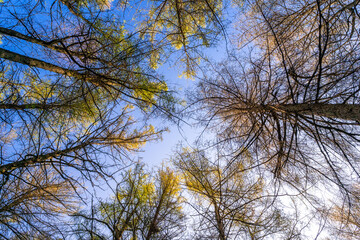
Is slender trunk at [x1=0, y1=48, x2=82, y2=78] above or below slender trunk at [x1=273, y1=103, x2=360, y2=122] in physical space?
above

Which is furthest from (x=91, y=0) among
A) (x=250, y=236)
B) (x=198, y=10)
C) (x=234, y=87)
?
(x=250, y=236)

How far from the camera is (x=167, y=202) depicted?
4648 millimetres

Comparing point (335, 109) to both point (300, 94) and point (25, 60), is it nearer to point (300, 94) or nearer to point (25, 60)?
point (300, 94)

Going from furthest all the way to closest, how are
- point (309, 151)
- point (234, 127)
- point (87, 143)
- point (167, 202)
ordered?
point (167, 202) → point (234, 127) → point (309, 151) → point (87, 143)

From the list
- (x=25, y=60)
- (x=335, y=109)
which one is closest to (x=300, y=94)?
(x=335, y=109)

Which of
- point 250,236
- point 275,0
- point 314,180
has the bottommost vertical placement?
point 250,236

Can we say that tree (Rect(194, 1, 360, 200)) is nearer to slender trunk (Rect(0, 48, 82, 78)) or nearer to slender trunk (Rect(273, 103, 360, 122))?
slender trunk (Rect(273, 103, 360, 122))

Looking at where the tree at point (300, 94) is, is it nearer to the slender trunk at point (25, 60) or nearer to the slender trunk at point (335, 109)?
the slender trunk at point (335, 109)

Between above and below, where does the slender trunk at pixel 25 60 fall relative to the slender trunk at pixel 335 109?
above

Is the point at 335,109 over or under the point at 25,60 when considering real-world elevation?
under

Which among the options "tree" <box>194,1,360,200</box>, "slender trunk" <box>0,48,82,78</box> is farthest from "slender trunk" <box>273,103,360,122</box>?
"slender trunk" <box>0,48,82,78</box>

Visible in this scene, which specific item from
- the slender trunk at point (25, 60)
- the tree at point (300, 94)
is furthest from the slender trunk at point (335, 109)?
the slender trunk at point (25, 60)

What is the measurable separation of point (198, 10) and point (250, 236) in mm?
4389

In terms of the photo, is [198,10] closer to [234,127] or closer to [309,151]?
[234,127]
